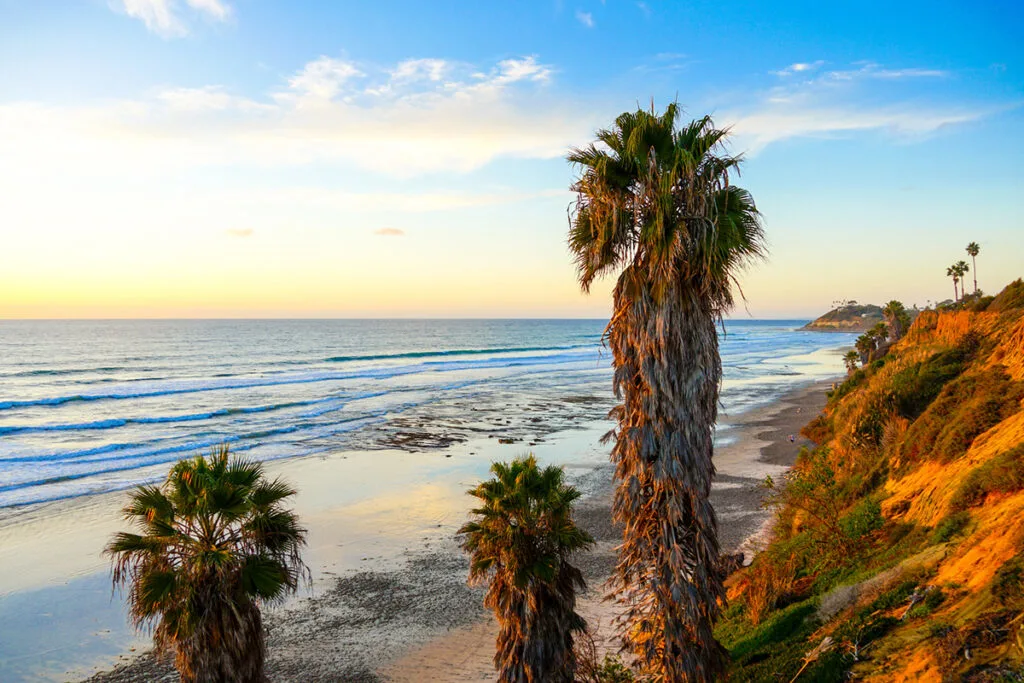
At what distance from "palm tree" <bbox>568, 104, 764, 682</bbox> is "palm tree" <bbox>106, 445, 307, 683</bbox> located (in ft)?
17.8

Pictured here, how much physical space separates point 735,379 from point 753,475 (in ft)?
141

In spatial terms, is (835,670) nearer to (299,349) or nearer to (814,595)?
(814,595)

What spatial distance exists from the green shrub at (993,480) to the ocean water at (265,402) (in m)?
5.10

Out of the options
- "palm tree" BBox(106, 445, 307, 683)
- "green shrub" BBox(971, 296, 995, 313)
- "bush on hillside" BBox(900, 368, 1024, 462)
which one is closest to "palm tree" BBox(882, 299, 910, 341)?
"green shrub" BBox(971, 296, 995, 313)

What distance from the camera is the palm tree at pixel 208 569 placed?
28.7ft

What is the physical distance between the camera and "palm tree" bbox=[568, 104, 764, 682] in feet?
29.7

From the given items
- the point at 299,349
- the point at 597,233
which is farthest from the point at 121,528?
the point at 299,349

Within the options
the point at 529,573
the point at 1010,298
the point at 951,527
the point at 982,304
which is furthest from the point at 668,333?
the point at 982,304

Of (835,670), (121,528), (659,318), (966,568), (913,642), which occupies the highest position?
(659,318)

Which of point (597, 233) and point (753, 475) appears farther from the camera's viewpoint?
point (753, 475)

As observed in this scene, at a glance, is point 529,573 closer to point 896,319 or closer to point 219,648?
point 219,648

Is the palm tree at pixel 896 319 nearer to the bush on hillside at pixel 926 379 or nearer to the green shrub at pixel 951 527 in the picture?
the bush on hillside at pixel 926 379

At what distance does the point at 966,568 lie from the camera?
9.31 metres

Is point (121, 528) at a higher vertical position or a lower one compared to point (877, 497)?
lower
